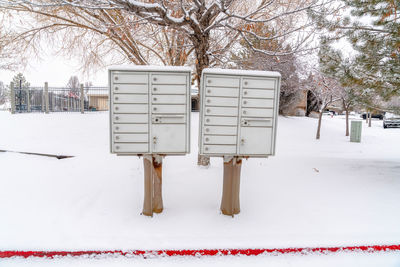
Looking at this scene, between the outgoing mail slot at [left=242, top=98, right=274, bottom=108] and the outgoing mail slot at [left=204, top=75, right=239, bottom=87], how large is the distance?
244mm

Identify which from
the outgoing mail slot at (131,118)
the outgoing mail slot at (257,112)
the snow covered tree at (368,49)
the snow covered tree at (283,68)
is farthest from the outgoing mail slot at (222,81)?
the snow covered tree at (283,68)

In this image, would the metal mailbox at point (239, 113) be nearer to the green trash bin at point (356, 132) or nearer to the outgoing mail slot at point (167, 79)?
the outgoing mail slot at point (167, 79)

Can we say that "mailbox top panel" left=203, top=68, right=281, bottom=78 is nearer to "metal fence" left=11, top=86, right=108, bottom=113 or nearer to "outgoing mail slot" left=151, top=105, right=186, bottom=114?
"outgoing mail slot" left=151, top=105, right=186, bottom=114

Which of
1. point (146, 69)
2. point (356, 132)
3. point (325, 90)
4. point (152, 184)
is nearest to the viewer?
point (146, 69)

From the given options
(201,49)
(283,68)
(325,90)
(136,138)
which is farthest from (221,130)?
(283,68)

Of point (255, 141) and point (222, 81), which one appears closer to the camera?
point (222, 81)

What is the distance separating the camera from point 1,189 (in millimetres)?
3898

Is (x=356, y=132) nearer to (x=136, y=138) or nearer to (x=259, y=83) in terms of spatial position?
(x=259, y=83)

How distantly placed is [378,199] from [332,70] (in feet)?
8.77

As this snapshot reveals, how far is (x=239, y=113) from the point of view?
3.00 metres

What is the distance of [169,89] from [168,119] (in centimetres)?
36

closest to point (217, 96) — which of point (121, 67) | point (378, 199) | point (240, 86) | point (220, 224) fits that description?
point (240, 86)

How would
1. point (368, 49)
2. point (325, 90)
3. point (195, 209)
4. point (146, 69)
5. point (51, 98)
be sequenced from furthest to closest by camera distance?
point (51, 98), point (325, 90), point (368, 49), point (195, 209), point (146, 69)

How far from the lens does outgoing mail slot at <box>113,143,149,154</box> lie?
115 inches
